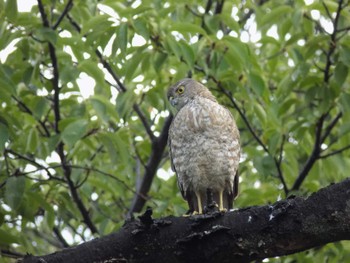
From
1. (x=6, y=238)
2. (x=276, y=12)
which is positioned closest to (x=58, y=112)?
(x=6, y=238)

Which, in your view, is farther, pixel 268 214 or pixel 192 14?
pixel 192 14

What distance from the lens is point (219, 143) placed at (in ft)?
19.5

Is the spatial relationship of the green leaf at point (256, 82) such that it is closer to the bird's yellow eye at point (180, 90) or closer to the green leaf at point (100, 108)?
the bird's yellow eye at point (180, 90)

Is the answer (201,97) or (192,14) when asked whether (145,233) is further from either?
(192,14)

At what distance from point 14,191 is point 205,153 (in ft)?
5.19

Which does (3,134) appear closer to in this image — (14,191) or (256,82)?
(14,191)

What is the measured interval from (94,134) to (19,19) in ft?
3.75

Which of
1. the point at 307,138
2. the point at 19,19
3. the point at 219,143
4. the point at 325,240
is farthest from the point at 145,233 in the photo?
the point at 307,138

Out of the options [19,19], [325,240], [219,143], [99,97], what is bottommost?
[325,240]

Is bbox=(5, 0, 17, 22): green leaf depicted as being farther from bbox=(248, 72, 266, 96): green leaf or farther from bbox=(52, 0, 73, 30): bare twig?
bbox=(248, 72, 266, 96): green leaf

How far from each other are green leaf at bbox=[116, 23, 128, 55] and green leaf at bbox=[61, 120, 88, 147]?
0.73 m

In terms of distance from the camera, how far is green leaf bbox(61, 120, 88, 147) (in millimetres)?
5518

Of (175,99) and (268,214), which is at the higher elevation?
(175,99)

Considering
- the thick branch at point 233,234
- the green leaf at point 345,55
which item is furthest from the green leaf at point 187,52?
the thick branch at point 233,234
